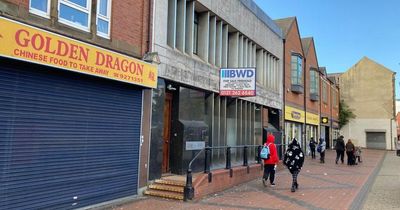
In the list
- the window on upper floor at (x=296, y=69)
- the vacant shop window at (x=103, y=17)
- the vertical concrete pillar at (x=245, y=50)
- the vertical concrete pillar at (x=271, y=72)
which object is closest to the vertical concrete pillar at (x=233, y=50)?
the vertical concrete pillar at (x=245, y=50)

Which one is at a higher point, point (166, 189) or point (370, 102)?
point (370, 102)

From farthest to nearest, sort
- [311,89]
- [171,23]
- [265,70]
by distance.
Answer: [311,89] → [265,70] → [171,23]

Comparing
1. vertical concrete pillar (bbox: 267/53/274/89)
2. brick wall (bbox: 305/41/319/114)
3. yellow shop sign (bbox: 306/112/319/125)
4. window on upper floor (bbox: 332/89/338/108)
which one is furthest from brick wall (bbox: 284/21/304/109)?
window on upper floor (bbox: 332/89/338/108)

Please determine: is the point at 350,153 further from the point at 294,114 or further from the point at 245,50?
the point at 245,50

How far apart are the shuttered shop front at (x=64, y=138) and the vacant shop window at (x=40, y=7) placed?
1095mm

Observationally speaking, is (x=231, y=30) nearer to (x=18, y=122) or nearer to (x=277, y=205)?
(x=277, y=205)

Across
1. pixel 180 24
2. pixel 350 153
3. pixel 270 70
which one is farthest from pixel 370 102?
pixel 180 24

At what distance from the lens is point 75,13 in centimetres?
866

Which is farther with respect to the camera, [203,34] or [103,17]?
[203,34]

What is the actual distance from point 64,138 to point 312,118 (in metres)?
27.2

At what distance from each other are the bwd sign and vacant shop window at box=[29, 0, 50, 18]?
736 cm

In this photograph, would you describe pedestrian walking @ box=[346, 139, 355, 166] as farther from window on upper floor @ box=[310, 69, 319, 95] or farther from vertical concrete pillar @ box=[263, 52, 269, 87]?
window on upper floor @ box=[310, 69, 319, 95]

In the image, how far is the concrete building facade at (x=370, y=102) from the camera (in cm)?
5003

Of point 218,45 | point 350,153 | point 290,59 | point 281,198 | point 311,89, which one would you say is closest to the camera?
point 281,198
